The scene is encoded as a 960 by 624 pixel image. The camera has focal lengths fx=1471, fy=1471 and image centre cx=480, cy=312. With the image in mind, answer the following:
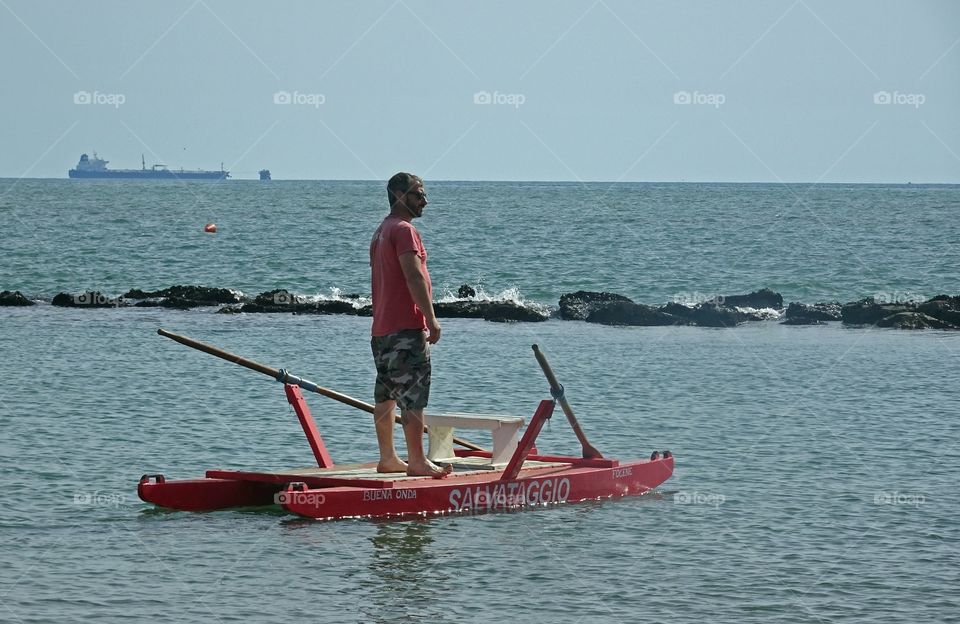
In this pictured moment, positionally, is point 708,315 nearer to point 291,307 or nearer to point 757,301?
point 757,301

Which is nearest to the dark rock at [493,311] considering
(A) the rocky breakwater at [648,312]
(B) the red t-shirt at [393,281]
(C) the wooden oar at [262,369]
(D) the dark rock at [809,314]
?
(A) the rocky breakwater at [648,312]

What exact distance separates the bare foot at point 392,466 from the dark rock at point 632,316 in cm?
2115

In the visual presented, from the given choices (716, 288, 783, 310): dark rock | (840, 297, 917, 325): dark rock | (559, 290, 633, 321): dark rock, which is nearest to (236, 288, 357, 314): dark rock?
(559, 290, 633, 321): dark rock

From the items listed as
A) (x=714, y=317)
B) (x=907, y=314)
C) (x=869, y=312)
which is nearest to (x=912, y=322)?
(x=907, y=314)

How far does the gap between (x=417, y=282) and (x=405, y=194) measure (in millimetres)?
781

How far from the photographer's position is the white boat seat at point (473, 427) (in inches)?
551

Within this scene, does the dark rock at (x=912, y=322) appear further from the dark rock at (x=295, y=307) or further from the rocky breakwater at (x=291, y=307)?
the dark rock at (x=295, y=307)

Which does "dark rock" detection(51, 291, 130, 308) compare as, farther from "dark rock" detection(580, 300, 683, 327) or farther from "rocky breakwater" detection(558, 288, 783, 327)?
"dark rock" detection(580, 300, 683, 327)

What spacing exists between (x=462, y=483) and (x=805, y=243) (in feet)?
198

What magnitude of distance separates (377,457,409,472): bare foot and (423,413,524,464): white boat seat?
476 mm

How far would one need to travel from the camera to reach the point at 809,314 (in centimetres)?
3650

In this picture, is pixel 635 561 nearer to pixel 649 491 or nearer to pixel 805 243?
pixel 649 491

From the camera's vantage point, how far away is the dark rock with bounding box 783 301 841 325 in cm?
3603

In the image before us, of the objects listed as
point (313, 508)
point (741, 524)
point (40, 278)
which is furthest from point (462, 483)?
point (40, 278)
